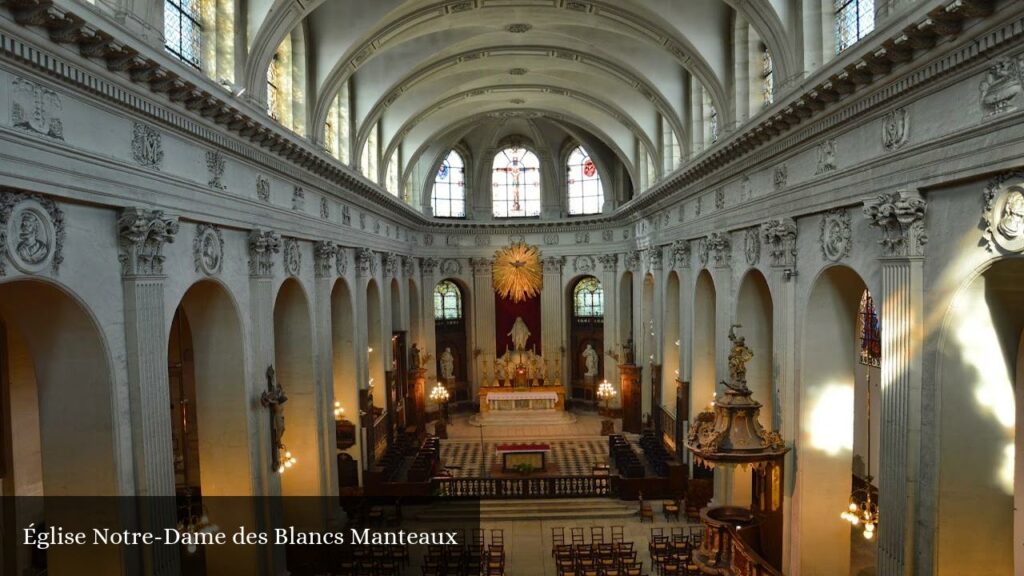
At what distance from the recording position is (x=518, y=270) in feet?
107

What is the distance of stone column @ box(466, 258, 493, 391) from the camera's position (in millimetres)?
33219

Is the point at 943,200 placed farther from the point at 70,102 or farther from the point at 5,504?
the point at 5,504

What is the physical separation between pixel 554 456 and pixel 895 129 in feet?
60.6

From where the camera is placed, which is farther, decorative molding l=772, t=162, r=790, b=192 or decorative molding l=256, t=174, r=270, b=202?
decorative molding l=256, t=174, r=270, b=202

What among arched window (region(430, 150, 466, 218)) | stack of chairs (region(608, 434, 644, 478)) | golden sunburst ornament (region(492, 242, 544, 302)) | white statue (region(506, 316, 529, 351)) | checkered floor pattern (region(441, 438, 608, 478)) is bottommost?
checkered floor pattern (region(441, 438, 608, 478))

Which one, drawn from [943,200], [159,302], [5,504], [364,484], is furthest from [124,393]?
[364,484]

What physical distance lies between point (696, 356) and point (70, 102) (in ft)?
54.2

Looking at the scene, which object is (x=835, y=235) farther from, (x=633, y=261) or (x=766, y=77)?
(x=633, y=261)

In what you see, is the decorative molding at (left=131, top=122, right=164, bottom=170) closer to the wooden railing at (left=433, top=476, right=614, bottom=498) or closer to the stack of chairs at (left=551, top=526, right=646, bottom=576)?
the stack of chairs at (left=551, top=526, right=646, bottom=576)

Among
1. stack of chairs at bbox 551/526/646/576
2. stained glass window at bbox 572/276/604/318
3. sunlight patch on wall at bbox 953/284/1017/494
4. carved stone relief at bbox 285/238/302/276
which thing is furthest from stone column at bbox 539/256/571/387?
sunlight patch on wall at bbox 953/284/1017/494

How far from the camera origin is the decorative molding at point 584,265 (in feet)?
108

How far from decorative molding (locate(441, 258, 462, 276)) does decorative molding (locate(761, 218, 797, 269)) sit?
21080 mm

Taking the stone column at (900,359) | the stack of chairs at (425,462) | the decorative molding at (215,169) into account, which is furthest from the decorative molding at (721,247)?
the decorative molding at (215,169)

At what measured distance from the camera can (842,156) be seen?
10641 mm
